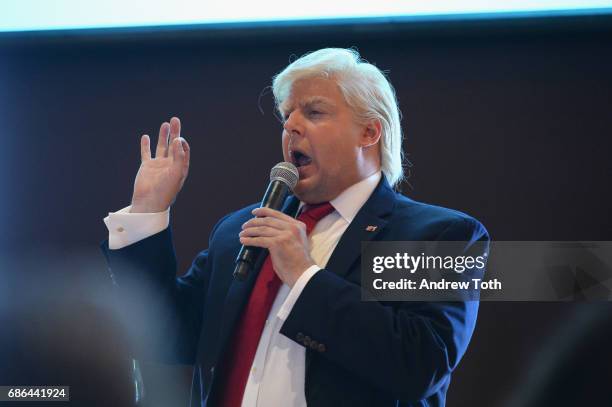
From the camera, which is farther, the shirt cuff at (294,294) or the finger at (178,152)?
the finger at (178,152)

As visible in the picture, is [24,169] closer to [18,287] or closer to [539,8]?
[18,287]

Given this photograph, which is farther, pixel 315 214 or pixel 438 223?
pixel 315 214

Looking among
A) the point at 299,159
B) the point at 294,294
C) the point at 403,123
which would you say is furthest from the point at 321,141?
the point at 403,123

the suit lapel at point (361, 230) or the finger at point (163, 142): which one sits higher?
the finger at point (163, 142)

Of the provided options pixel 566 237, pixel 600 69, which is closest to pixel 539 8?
pixel 600 69

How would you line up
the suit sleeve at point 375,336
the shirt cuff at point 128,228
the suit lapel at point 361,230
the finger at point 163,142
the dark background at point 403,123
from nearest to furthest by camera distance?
1. the suit sleeve at point 375,336
2. the suit lapel at point 361,230
3. the shirt cuff at point 128,228
4. the finger at point 163,142
5. the dark background at point 403,123

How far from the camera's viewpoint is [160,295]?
1499 millimetres

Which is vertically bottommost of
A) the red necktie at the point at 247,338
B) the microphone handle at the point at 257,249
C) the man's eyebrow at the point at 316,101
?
the red necktie at the point at 247,338

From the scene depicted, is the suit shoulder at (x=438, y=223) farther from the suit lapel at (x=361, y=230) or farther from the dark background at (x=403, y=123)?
the dark background at (x=403, y=123)

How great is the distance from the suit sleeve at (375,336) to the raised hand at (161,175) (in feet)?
1.43

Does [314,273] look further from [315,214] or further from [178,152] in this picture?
[178,152]

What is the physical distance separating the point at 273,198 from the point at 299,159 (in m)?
0.23

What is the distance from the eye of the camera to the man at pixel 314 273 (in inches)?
47.7

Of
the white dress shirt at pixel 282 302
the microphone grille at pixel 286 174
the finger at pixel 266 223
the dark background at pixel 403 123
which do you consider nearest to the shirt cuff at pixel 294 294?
the white dress shirt at pixel 282 302
